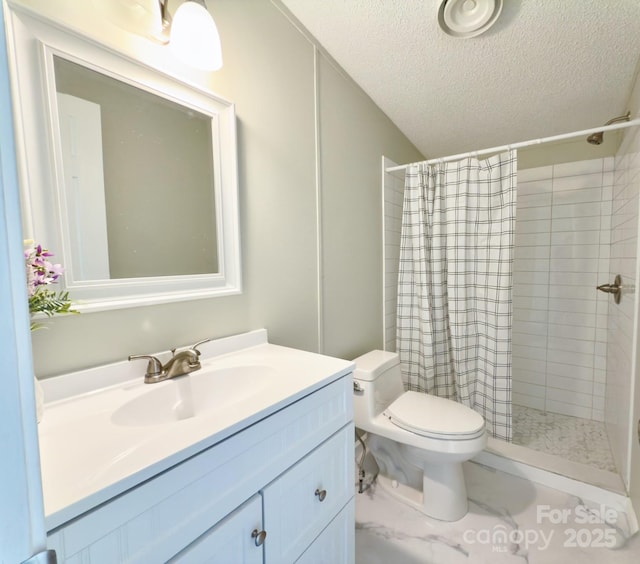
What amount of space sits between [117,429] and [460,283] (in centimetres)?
175

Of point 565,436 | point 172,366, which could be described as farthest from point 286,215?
point 565,436

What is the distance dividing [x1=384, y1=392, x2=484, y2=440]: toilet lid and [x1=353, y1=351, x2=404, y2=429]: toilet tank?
0.27 ft

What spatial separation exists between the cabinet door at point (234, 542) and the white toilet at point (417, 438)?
0.86 meters

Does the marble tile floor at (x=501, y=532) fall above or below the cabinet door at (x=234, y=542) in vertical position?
below

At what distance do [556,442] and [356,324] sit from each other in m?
1.48

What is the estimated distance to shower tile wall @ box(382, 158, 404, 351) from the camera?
2.06 meters

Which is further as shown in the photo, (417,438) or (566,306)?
(566,306)

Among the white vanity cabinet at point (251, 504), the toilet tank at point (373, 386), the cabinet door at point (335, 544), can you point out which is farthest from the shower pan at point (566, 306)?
the white vanity cabinet at point (251, 504)

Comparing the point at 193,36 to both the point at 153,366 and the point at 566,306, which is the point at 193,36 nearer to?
the point at 153,366

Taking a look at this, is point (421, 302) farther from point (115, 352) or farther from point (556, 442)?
point (115, 352)

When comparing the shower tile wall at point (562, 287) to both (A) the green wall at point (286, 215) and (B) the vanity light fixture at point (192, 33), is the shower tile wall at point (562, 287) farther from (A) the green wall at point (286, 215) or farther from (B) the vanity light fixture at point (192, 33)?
(B) the vanity light fixture at point (192, 33)

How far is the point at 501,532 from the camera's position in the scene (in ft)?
4.34

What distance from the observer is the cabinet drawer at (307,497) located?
738mm

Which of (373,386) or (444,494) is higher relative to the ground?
(373,386)
